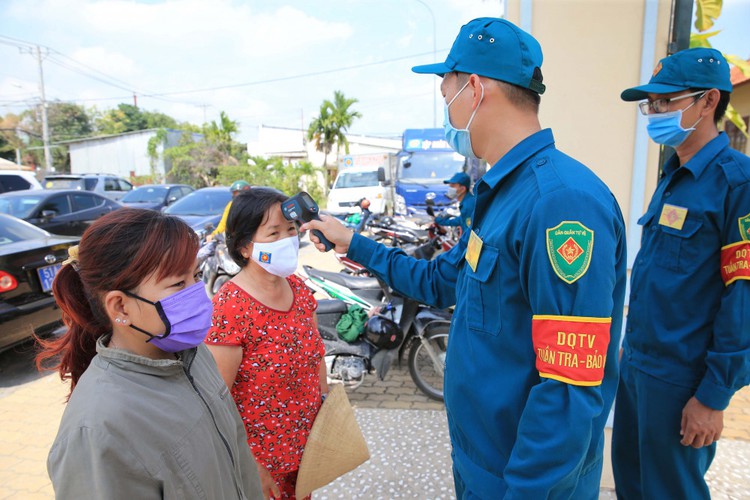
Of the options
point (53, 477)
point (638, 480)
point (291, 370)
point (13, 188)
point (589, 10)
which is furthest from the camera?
point (13, 188)

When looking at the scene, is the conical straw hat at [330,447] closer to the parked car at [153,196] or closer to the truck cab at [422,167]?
the truck cab at [422,167]

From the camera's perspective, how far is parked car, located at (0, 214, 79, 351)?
4215 mm

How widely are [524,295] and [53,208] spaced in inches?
362

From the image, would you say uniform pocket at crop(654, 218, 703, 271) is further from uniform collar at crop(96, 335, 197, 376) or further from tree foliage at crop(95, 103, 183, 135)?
tree foliage at crop(95, 103, 183, 135)

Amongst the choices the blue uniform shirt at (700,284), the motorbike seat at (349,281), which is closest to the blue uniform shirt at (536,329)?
the blue uniform shirt at (700,284)

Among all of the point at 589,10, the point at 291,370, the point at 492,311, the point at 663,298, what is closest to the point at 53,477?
the point at 291,370

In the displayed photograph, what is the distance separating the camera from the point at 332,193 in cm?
1389

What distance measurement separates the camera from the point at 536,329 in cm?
111

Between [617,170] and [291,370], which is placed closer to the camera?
[291,370]

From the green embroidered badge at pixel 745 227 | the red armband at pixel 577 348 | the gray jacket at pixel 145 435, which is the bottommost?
the gray jacket at pixel 145 435

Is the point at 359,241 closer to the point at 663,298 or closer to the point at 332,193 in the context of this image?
the point at 663,298

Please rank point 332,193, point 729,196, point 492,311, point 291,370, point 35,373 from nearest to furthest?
1. point 492,311
2. point 729,196
3. point 291,370
4. point 35,373
5. point 332,193

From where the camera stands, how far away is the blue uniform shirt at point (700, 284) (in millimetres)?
1670

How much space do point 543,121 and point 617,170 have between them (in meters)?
0.53
